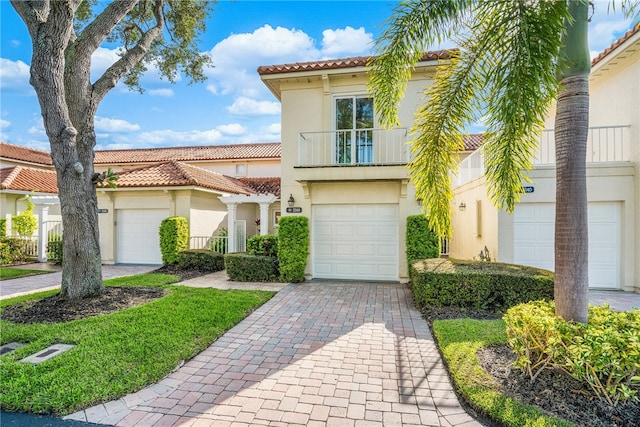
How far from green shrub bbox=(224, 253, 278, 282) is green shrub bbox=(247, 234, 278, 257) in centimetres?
45

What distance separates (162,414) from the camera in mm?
3512

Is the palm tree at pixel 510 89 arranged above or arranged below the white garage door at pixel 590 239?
above

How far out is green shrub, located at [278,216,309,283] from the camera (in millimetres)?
10672

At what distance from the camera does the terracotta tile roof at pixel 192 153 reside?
23.5 meters

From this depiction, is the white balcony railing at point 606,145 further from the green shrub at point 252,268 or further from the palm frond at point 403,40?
the green shrub at point 252,268

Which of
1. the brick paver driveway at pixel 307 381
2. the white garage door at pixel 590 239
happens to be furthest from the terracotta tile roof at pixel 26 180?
the white garage door at pixel 590 239

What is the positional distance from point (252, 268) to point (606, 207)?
11.0 m

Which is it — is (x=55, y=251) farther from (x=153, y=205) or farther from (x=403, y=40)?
(x=403, y=40)

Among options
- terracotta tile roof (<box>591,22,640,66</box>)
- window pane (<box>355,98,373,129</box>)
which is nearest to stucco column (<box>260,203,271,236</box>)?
window pane (<box>355,98,373,129</box>)

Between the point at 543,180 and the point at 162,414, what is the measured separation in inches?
413

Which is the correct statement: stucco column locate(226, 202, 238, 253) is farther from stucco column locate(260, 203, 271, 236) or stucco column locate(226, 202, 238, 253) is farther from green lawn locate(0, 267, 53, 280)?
green lawn locate(0, 267, 53, 280)

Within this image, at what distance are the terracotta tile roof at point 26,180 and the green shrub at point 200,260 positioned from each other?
29.6 ft

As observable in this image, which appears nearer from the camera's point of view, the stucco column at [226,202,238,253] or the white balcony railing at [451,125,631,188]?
the white balcony railing at [451,125,631,188]

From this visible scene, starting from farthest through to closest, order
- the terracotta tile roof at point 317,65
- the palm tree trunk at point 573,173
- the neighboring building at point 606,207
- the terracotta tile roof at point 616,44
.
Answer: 1. the terracotta tile roof at point 317,65
2. the neighboring building at point 606,207
3. the terracotta tile roof at point 616,44
4. the palm tree trunk at point 573,173
